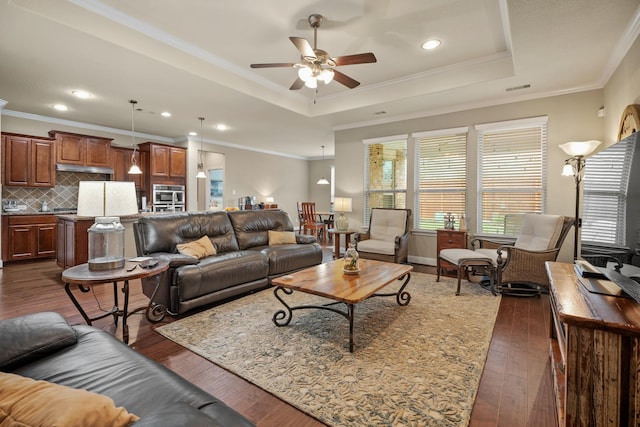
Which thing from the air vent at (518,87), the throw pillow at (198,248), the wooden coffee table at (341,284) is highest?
the air vent at (518,87)

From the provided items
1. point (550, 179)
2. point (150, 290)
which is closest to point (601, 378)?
point (150, 290)

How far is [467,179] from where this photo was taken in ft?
15.8

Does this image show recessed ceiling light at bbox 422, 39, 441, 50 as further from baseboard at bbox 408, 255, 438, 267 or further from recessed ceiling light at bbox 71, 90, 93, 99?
recessed ceiling light at bbox 71, 90, 93, 99

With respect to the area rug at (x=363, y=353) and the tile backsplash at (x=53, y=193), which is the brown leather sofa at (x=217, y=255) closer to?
the area rug at (x=363, y=353)

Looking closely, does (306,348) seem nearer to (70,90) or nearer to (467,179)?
(467,179)

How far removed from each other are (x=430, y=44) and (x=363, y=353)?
332cm

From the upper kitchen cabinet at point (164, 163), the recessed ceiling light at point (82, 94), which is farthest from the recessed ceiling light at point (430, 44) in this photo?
the upper kitchen cabinet at point (164, 163)

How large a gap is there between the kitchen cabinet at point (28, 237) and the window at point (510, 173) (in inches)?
300

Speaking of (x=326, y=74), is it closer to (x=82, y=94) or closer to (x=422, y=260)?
(x=422, y=260)

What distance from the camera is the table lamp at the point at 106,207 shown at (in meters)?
2.06

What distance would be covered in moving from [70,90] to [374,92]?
449 cm

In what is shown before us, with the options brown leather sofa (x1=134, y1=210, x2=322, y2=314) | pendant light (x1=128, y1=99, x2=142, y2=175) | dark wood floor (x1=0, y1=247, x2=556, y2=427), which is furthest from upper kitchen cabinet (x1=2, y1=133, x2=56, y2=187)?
brown leather sofa (x1=134, y1=210, x2=322, y2=314)

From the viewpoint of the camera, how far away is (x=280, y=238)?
14.3 feet

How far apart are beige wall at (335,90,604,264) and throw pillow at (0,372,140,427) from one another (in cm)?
505
